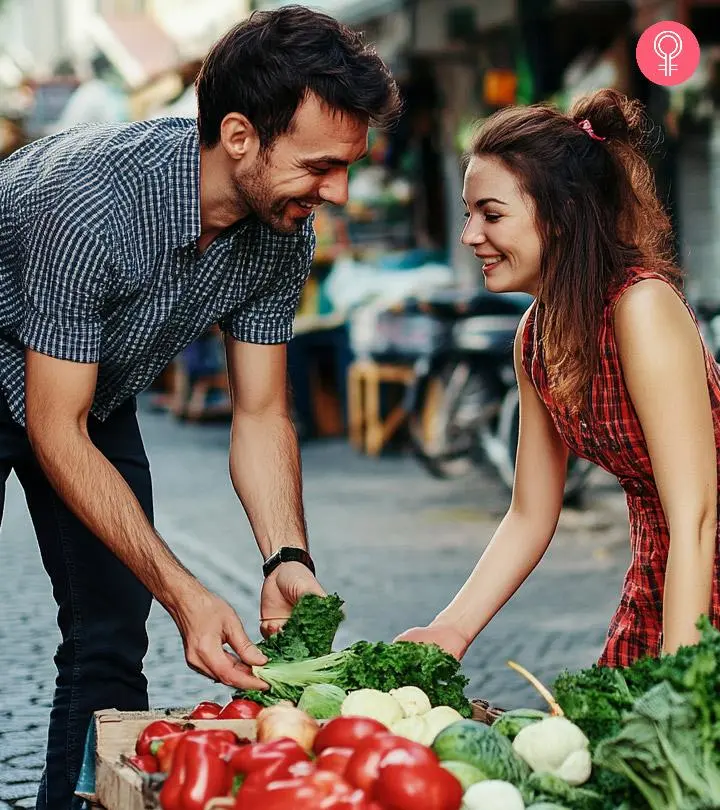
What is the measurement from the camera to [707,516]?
10.1ft

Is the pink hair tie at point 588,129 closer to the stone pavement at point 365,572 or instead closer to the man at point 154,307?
the man at point 154,307

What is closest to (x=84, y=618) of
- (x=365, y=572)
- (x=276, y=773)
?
(x=276, y=773)

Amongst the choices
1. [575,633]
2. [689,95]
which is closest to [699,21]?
[689,95]

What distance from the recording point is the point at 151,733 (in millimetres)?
2877

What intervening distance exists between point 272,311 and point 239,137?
Answer: 0.63 metres

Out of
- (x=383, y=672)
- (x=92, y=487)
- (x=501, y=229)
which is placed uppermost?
(x=501, y=229)

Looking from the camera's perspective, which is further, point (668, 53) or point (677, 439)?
point (668, 53)

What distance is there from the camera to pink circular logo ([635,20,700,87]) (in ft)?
33.1

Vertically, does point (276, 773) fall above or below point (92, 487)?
below

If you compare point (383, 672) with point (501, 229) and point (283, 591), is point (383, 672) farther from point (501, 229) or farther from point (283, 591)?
point (501, 229)

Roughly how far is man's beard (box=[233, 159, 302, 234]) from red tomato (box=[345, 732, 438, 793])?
4.21 ft

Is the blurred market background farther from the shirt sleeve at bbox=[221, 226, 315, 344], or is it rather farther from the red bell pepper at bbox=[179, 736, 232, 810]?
the red bell pepper at bbox=[179, 736, 232, 810]

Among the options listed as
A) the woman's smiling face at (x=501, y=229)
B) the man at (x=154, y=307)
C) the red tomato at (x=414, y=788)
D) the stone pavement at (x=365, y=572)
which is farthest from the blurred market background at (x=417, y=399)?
the red tomato at (x=414, y=788)

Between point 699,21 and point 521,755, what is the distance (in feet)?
30.3
